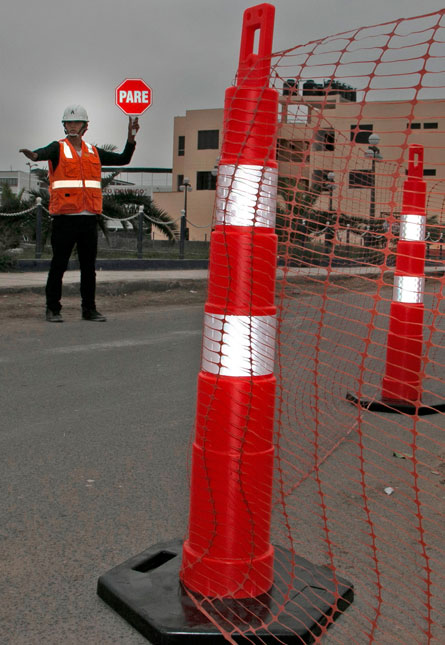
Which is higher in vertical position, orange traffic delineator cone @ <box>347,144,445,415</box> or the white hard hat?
the white hard hat

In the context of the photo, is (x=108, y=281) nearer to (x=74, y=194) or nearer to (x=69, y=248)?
(x=69, y=248)

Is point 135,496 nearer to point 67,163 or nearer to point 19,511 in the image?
point 19,511

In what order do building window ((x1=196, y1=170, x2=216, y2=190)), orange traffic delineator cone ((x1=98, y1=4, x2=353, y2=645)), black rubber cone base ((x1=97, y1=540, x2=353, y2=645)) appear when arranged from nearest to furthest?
black rubber cone base ((x1=97, y1=540, x2=353, y2=645)) < orange traffic delineator cone ((x1=98, y1=4, x2=353, y2=645)) < building window ((x1=196, y1=170, x2=216, y2=190))

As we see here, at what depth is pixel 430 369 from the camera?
6.42m

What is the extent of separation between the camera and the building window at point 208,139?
53.5m

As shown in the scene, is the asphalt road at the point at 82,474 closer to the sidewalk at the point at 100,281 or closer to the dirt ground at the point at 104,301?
the dirt ground at the point at 104,301

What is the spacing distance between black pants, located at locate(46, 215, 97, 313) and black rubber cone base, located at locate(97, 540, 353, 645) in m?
5.96

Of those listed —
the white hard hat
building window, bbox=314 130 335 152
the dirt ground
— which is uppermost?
the white hard hat

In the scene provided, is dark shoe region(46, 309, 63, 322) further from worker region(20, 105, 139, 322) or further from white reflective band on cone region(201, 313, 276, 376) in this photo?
white reflective band on cone region(201, 313, 276, 376)

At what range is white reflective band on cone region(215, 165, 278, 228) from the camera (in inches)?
85.5

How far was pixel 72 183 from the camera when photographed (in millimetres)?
7914

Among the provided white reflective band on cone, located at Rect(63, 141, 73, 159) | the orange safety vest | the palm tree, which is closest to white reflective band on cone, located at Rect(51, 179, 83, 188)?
the orange safety vest

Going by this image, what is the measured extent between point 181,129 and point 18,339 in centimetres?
5392

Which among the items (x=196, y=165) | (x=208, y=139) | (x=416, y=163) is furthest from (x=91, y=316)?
(x=196, y=165)
